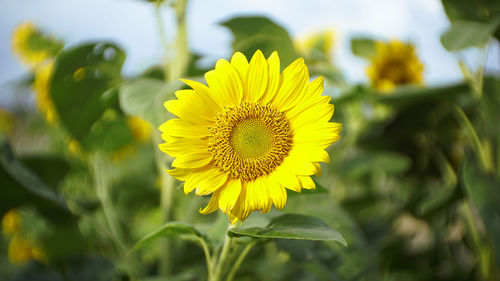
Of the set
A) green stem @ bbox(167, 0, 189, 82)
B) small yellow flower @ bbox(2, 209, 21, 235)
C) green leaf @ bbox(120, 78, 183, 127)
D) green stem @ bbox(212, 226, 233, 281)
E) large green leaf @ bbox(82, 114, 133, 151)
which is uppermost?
Result: green stem @ bbox(167, 0, 189, 82)

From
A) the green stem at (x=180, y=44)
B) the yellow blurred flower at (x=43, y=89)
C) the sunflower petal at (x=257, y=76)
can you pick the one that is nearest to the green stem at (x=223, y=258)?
the sunflower petal at (x=257, y=76)

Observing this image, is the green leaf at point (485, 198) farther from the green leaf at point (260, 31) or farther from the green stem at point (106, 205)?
the green stem at point (106, 205)

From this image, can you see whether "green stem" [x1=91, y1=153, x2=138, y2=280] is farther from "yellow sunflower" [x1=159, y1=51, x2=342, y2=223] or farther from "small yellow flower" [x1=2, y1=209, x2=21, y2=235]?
"small yellow flower" [x1=2, y1=209, x2=21, y2=235]

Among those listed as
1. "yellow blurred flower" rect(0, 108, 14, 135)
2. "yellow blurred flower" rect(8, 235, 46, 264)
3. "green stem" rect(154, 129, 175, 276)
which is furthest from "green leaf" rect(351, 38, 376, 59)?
"yellow blurred flower" rect(0, 108, 14, 135)

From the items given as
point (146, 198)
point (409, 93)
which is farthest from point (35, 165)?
point (409, 93)

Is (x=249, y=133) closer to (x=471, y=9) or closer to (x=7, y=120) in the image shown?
(x=471, y=9)

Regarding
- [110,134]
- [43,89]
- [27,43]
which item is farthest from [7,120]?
[110,134]

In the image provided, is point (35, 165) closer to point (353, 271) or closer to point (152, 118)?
point (152, 118)
